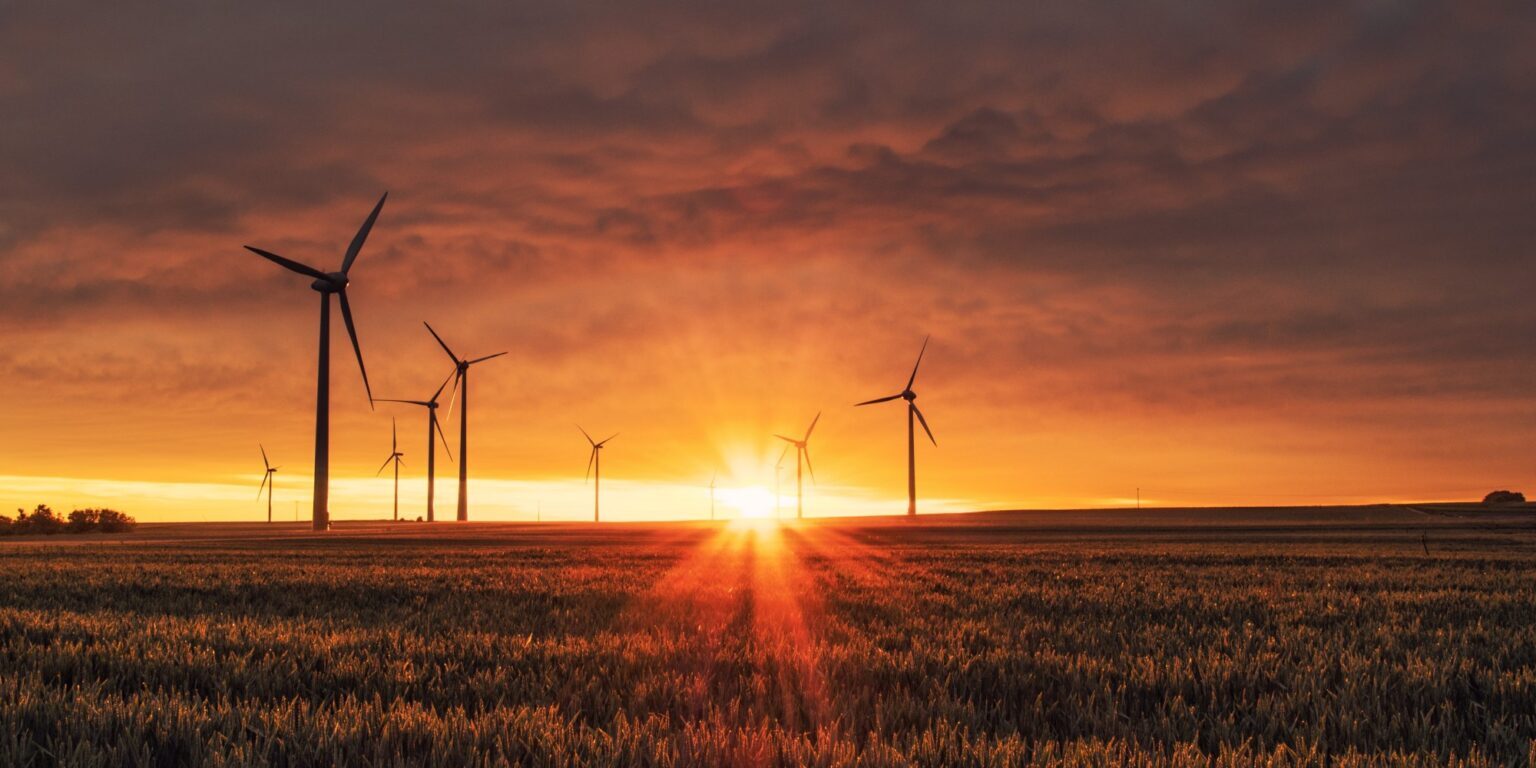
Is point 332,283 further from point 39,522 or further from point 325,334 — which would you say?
point 39,522

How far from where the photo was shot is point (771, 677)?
9.30 metres

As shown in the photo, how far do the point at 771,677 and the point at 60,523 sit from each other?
154 m

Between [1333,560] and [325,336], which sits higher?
[325,336]

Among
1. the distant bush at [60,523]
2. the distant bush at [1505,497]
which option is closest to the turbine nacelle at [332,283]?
the distant bush at [60,523]

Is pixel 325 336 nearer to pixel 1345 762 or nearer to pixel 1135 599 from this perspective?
pixel 1135 599

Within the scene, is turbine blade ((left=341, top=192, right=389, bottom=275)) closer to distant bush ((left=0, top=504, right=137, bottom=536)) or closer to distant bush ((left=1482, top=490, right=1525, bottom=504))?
distant bush ((left=0, top=504, right=137, bottom=536))

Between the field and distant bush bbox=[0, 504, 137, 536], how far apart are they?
135 meters

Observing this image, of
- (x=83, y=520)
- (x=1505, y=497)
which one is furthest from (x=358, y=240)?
(x=1505, y=497)

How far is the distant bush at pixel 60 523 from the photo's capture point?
12744 cm

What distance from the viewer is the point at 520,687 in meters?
8.58

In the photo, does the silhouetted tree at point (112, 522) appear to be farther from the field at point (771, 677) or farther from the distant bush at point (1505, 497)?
the distant bush at point (1505, 497)

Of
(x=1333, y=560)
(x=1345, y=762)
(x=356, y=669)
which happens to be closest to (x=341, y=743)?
(x=356, y=669)

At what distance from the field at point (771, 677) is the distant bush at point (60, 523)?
13518 centimetres

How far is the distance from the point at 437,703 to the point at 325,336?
92722 millimetres
